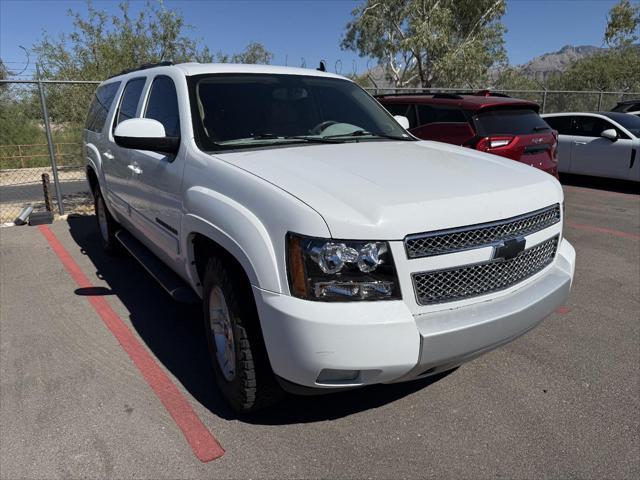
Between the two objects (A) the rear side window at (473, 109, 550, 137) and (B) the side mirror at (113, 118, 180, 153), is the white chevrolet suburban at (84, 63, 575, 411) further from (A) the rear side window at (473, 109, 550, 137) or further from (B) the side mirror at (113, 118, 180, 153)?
(A) the rear side window at (473, 109, 550, 137)

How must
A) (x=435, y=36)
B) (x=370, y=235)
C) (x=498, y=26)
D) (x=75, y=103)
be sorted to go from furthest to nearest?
1. (x=498, y=26)
2. (x=435, y=36)
3. (x=75, y=103)
4. (x=370, y=235)

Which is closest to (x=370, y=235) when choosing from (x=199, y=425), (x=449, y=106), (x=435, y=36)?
(x=199, y=425)

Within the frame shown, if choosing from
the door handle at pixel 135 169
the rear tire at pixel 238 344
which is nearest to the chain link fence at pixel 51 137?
the door handle at pixel 135 169

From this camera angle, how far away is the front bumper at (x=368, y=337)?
2.18 m

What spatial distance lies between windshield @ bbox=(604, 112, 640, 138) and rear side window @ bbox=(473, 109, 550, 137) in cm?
375

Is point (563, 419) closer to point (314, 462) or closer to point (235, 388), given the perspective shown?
point (314, 462)

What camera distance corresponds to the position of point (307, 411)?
9.89ft

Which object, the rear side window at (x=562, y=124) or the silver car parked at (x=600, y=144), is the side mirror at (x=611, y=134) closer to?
the silver car parked at (x=600, y=144)

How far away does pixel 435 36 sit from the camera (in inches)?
1243

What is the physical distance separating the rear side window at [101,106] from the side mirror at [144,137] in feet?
7.77

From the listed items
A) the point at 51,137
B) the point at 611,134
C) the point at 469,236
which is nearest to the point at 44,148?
the point at 51,137

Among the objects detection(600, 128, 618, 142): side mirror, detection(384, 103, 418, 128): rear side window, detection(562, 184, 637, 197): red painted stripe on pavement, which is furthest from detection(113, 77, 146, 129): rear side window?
detection(600, 128, 618, 142): side mirror

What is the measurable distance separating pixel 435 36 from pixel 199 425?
32.7 m

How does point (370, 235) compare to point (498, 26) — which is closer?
point (370, 235)
